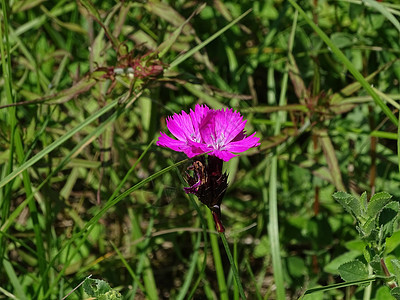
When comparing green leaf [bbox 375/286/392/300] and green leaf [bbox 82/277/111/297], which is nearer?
green leaf [bbox 82/277/111/297]

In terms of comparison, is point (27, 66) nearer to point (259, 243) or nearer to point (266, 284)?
point (259, 243)

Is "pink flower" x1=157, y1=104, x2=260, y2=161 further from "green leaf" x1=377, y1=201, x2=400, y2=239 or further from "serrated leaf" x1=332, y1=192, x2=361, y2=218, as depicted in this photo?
"green leaf" x1=377, y1=201, x2=400, y2=239

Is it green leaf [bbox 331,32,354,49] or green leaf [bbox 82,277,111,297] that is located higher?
green leaf [bbox 331,32,354,49]

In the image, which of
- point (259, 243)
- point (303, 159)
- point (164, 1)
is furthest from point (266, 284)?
point (164, 1)

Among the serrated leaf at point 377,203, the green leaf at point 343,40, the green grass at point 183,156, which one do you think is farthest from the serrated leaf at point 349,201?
the green leaf at point 343,40

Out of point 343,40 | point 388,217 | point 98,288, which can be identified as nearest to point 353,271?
point 388,217

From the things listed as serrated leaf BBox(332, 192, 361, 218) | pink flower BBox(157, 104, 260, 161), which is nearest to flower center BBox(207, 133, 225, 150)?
pink flower BBox(157, 104, 260, 161)

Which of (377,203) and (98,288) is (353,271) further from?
(98,288)
